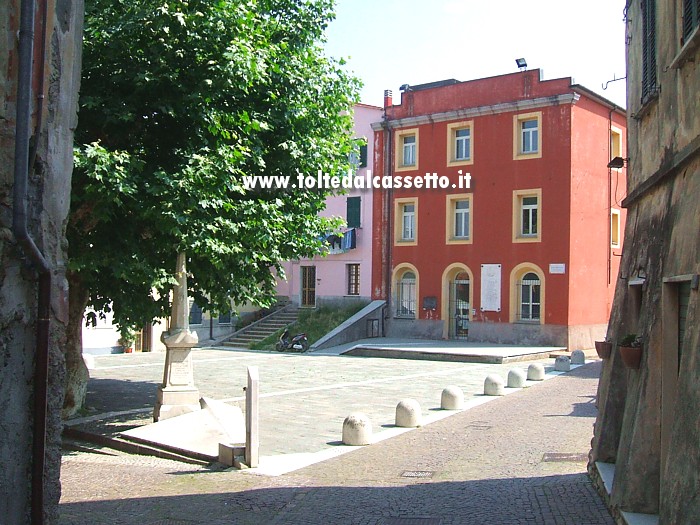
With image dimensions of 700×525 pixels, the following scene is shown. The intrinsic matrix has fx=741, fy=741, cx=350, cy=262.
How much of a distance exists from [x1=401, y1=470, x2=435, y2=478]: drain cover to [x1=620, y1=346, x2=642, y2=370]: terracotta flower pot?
123 inches

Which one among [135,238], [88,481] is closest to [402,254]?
[135,238]

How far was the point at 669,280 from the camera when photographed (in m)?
5.86

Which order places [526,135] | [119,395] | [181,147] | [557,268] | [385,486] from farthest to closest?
[526,135] → [557,268] → [119,395] → [181,147] → [385,486]

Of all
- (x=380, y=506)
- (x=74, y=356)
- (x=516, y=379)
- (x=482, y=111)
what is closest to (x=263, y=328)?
(x=482, y=111)

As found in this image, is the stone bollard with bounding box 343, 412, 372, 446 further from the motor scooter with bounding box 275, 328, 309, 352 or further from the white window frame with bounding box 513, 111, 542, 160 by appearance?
the white window frame with bounding box 513, 111, 542, 160

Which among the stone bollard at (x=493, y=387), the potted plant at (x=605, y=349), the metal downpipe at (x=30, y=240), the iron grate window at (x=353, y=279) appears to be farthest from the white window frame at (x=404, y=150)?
the metal downpipe at (x=30, y=240)

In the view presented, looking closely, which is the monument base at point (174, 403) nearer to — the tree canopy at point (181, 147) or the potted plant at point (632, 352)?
the tree canopy at point (181, 147)

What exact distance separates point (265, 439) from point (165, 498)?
10.3ft

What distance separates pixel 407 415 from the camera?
40.1ft

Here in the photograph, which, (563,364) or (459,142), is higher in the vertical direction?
(459,142)

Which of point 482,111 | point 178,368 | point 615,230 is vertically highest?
point 482,111

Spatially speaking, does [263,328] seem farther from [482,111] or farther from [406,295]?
[482,111]

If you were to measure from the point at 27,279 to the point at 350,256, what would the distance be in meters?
29.2

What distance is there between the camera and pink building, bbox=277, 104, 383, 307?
110ft
